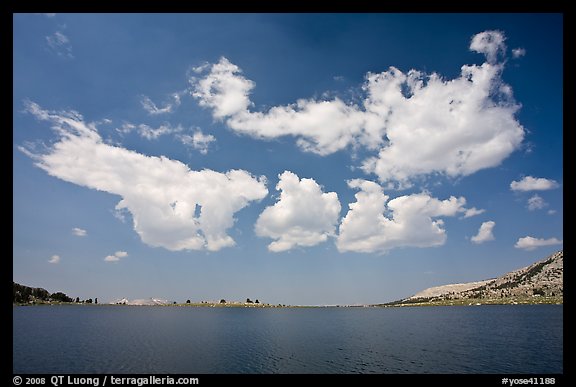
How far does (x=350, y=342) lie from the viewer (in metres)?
126

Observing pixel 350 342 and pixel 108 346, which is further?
pixel 350 342

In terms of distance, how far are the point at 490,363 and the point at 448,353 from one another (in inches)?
644
